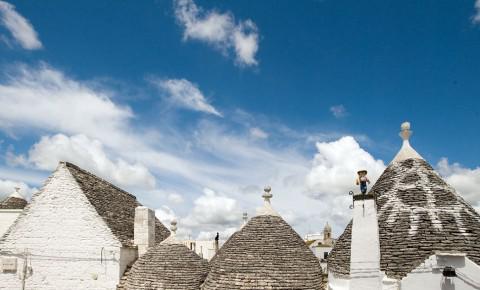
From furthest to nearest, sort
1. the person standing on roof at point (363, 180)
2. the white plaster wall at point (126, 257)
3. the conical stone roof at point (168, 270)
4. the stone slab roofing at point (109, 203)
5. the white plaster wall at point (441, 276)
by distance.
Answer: the stone slab roofing at point (109, 203), the white plaster wall at point (126, 257), the conical stone roof at point (168, 270), the person standing on roof at point (363, 180), the white plaster wall at point (441, 276)

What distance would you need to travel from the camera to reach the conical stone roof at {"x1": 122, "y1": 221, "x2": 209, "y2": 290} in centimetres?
1405

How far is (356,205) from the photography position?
11.3 m

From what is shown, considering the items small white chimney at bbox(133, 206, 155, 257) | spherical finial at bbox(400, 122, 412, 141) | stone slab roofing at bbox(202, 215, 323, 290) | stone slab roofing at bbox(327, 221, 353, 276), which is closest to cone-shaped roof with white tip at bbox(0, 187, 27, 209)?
small white chimney at bbox(133, 206, 155, 257)

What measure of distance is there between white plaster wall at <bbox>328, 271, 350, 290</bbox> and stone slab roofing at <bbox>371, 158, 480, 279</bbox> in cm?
146

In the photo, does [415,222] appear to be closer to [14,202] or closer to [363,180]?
[363,180]

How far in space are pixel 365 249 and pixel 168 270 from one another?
23.2 ft

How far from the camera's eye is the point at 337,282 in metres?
12.6

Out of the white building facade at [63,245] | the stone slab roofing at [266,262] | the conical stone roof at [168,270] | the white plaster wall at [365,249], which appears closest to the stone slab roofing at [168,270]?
the conical stone roof at [168,270]

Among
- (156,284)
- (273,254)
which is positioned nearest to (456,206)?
(273,254)

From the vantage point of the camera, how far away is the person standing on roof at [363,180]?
37.7ft

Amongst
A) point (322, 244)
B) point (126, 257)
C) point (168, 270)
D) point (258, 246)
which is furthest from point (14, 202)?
point (322, 244)

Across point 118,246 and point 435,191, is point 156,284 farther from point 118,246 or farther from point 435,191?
point 435,191

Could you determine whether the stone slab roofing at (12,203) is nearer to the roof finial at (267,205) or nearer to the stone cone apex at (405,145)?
the roof finial at (267,205)

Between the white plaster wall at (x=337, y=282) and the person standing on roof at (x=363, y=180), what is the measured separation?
2.80 metres
